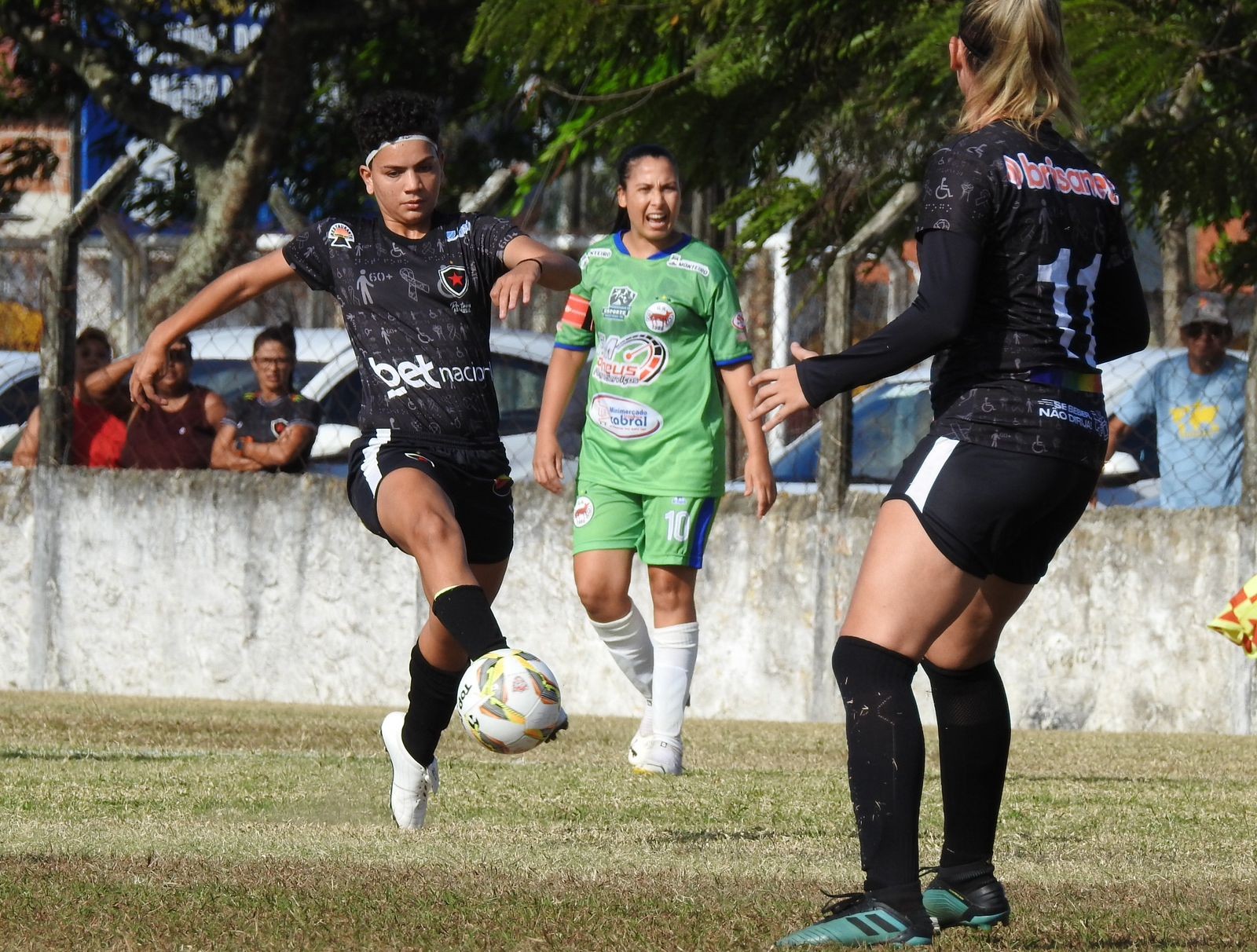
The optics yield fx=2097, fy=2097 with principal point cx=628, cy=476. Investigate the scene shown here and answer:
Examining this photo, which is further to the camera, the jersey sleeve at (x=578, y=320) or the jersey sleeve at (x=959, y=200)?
the jersey sleeve at (x=578, y=320)

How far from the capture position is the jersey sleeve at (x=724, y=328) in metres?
7.52

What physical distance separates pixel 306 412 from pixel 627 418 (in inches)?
148

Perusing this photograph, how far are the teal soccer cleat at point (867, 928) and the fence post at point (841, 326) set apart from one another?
628 centimetres

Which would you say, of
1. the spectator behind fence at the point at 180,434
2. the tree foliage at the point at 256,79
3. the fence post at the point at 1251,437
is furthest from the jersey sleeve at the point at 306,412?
the fence post at the point at 1251,437

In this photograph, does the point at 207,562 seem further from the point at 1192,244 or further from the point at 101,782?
the point at 1192,244

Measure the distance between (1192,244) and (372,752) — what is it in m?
12.5

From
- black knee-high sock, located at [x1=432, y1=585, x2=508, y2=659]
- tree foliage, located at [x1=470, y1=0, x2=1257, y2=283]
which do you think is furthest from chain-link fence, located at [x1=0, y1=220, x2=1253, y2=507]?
black knee-high sock, located at [x1=432, y1=585, x2=508, y2=659]

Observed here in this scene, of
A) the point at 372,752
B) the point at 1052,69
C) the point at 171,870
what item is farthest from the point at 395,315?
the point at 372,752

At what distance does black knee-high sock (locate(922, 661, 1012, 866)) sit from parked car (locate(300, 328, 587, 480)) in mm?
6384

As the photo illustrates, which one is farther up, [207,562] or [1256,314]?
[1256,314]

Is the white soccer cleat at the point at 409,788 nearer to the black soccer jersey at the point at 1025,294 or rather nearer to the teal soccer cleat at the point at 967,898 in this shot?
the teal soccer cleat at the point at 967,898

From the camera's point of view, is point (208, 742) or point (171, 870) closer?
point (171, 870)

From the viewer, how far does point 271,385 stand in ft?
35.1

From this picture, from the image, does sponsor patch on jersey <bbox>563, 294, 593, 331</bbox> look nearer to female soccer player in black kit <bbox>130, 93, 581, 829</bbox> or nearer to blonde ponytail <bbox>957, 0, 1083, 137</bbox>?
female soccer player in black kit <bbox>130, 93, 581, 829</bbox>
